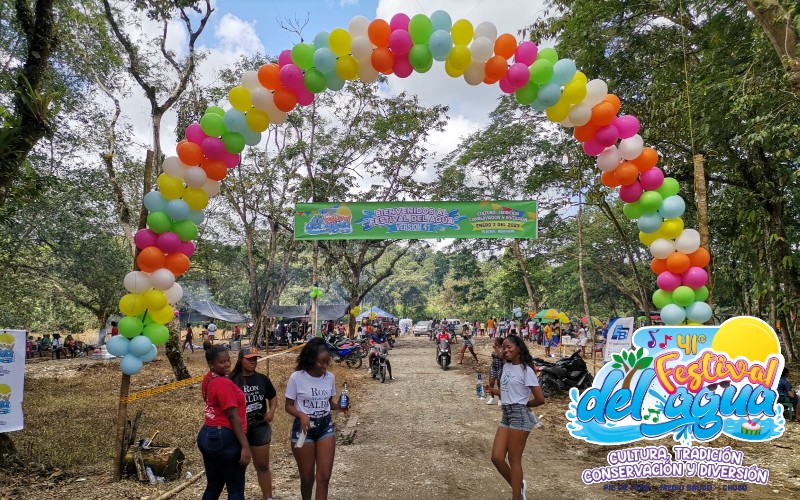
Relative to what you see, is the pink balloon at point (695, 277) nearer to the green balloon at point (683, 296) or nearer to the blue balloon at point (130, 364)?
the green balloon at point (683, 296)

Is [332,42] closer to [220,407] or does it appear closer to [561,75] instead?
[561,75]

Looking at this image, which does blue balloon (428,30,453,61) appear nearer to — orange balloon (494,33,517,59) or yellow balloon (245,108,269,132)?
orange balloon (494,33,517,59)

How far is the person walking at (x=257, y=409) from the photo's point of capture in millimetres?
4188

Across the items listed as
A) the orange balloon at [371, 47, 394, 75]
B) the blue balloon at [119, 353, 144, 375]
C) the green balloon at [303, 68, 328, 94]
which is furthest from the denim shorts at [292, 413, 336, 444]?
the orange balloon at [371, 47, 394, 75]

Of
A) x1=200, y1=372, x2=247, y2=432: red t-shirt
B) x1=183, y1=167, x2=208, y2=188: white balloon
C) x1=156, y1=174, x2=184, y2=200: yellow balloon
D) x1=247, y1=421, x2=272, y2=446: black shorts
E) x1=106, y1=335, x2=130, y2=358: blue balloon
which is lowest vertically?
x1=247, y1=421, x2=272, y2=446: black shorts

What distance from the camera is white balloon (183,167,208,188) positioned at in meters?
5.52

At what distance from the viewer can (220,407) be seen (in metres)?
3.49

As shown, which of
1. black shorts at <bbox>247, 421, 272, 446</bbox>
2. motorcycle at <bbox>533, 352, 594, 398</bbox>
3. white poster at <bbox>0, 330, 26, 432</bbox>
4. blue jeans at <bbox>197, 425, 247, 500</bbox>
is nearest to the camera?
blue jeans at <bbox>197, 425, 247, 500</bbox>

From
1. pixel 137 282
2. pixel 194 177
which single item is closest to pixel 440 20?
pixel 194 177

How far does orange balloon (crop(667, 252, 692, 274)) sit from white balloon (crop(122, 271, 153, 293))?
19.7 ft

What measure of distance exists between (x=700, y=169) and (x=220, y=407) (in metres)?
5.61

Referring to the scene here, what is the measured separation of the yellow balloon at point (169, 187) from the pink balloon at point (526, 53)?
4249mm

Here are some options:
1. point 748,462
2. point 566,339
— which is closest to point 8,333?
point 748,462

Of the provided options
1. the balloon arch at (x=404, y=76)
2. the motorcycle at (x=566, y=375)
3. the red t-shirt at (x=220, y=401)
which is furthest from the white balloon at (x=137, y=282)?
the motorcycle at (x=566, y=375)
